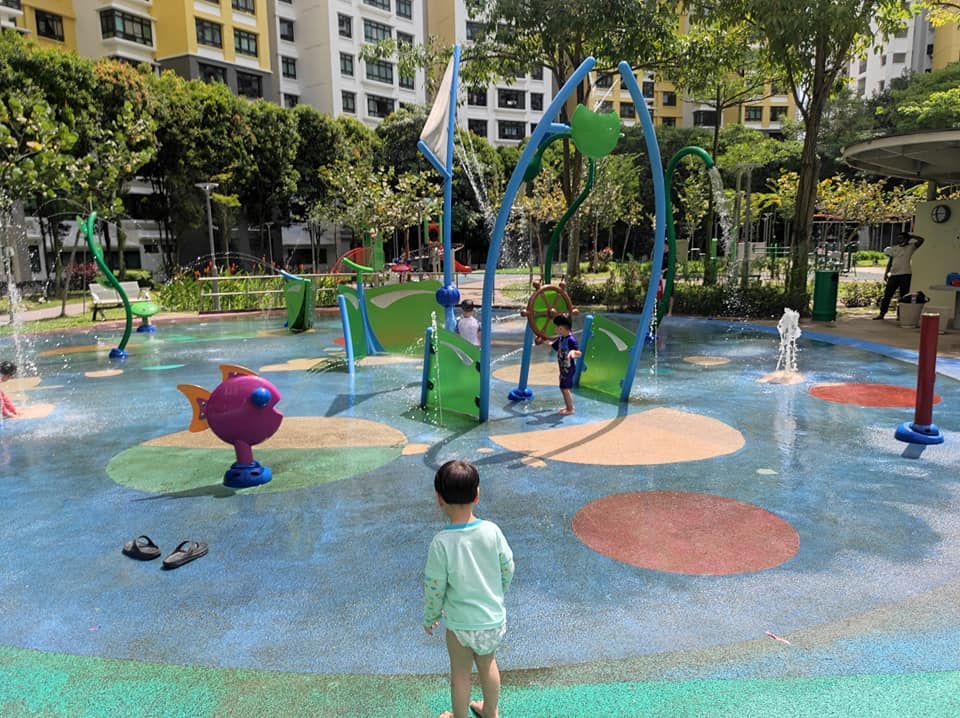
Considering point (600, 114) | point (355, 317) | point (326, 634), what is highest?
point (600, 114)

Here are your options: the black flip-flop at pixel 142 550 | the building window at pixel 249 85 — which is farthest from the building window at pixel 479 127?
the black flip-flop at pixel 142 550

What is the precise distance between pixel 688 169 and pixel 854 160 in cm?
3655

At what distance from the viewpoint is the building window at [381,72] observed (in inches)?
2163

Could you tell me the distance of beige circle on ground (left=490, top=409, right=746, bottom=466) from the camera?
663 centimetres

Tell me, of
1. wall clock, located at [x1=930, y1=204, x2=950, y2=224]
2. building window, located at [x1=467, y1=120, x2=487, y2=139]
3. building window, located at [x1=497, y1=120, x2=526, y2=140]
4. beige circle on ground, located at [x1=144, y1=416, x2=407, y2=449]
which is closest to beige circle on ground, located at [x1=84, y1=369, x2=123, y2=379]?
beige circle on ground, located at [x1=144, y1=416, x2=407, y2=449]

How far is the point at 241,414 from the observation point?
5793mm

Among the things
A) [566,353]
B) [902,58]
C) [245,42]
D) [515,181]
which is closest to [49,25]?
[245,42]

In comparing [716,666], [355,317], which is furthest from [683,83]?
[716,666]

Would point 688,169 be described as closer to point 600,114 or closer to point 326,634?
point 600,114

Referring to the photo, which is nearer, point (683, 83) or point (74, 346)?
point (74, 346)

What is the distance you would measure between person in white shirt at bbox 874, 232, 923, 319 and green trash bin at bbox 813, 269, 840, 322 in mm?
1304

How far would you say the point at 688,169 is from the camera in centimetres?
5044

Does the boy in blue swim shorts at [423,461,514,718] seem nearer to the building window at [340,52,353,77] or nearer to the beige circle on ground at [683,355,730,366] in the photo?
the beige circle on ground at [683,355,730,366]

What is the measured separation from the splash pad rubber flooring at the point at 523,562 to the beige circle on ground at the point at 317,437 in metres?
0.04
